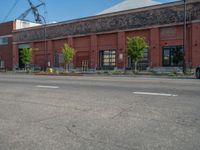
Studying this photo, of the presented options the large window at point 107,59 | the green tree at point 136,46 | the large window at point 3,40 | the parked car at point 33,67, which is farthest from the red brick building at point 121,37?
the large window at point 3,40

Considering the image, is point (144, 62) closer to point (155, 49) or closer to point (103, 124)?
point (155, 49)

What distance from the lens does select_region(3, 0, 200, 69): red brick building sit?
111ft

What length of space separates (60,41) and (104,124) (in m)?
43.2

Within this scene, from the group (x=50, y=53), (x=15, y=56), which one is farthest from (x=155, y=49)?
(x=15, y=56)

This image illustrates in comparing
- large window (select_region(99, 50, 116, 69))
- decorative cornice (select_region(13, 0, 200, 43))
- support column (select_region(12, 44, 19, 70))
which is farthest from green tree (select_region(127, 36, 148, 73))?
support column (select_region(12, 44, 19, 70))

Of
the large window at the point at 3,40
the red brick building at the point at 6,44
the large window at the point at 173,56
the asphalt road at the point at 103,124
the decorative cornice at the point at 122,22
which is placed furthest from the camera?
the large window at the point at 3,40

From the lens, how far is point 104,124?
609cm

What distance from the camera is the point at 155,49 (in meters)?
36.3

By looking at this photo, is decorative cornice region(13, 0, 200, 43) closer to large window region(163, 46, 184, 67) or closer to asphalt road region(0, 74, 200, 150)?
large window region(163, 46, 184, 67)

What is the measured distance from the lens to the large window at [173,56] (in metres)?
34.8

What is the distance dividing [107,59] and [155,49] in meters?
8.40

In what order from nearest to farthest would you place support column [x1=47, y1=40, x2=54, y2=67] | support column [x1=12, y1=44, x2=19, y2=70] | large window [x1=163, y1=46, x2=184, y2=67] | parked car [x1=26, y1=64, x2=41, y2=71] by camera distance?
large window [x1=163, y1=46, x2=184, y2=67] < support column [x1=47, y1=40, x2=54, y2=67] < parked car [x1=26, y1=64, x2=41, y2=71] < support column [x1=12, y1=44, x2=19, y2=70]

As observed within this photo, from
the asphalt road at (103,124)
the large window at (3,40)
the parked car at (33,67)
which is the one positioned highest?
the large window at (3,40)

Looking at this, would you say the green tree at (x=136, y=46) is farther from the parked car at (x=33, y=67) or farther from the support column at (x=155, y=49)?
the parked car at (x=33, y=67)
